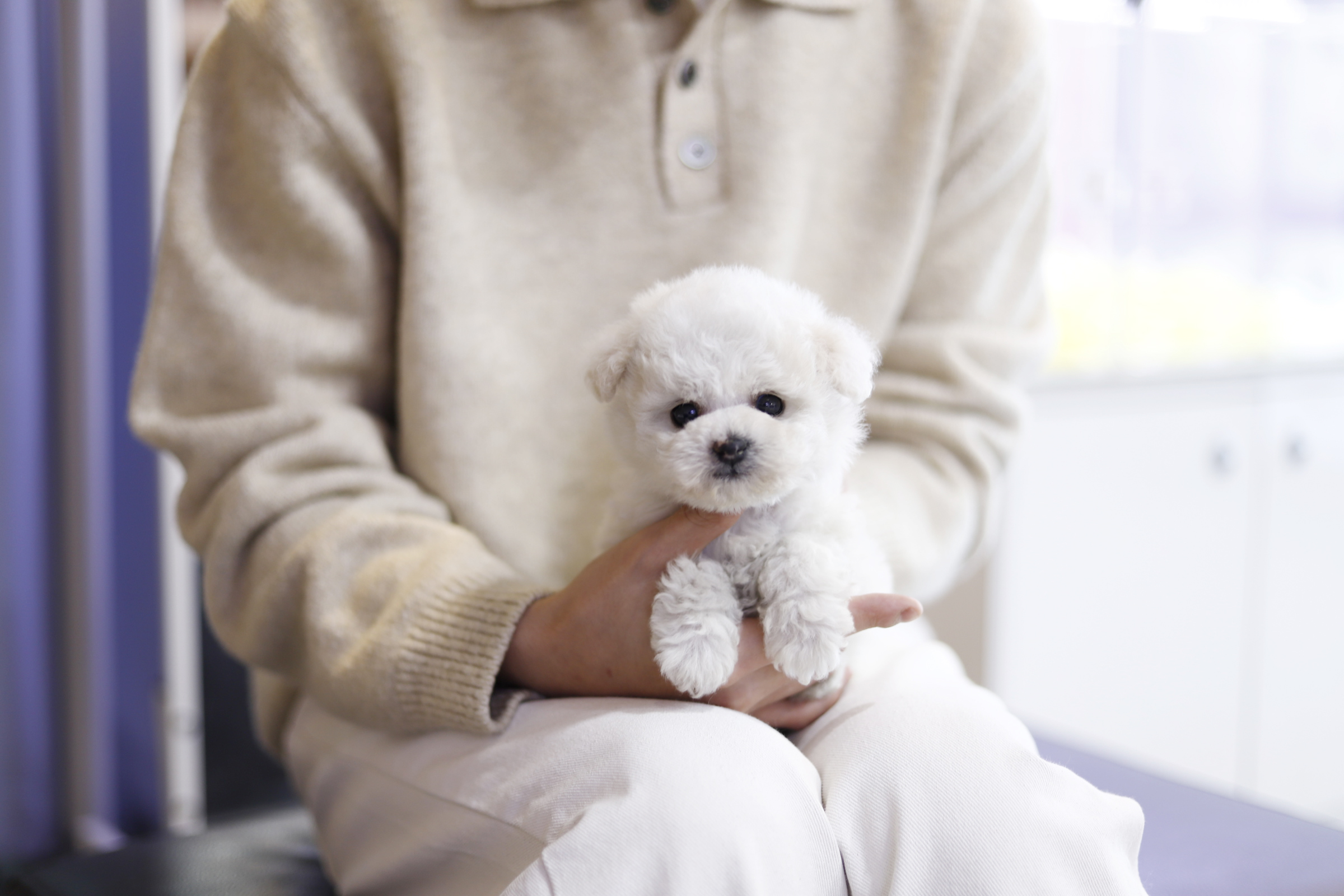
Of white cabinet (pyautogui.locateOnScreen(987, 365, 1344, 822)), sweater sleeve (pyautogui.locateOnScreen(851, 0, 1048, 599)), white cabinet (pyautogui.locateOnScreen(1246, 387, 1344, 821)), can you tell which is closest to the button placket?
sweater sleeve (pyautogui.locateOnScreen(851, 0, 1048, 599))

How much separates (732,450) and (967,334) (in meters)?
0.47

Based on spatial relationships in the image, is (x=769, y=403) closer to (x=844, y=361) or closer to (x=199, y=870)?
(x=844, y=361)

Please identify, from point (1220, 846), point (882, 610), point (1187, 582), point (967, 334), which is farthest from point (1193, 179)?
point (882, 610)

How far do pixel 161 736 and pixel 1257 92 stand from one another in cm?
207

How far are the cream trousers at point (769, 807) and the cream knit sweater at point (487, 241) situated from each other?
135mm

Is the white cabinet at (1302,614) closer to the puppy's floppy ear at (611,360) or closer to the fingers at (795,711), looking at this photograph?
the fingers at (795,711)

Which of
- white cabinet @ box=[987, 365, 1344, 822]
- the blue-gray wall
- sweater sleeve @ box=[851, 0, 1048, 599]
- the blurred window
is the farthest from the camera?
the blurred window

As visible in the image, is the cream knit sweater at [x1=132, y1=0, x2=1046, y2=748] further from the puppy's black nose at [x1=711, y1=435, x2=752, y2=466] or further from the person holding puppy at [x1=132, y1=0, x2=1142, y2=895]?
the puppy's black nose at [x1=711, y1=435, x2=752, y2=466]

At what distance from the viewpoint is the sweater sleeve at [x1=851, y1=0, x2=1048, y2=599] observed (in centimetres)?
95

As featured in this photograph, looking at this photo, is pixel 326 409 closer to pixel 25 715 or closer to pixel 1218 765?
pixel 25 715

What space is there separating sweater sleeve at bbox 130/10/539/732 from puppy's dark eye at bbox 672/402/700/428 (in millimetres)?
232

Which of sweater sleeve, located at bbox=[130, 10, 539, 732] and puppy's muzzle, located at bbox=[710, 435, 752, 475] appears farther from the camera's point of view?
sweater sleeve, located at bbox=[130, 10, 539, 732]

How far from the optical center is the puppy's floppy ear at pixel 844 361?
616 mm

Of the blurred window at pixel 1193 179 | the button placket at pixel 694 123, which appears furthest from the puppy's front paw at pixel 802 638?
the blurred window at pixel 1193 179
